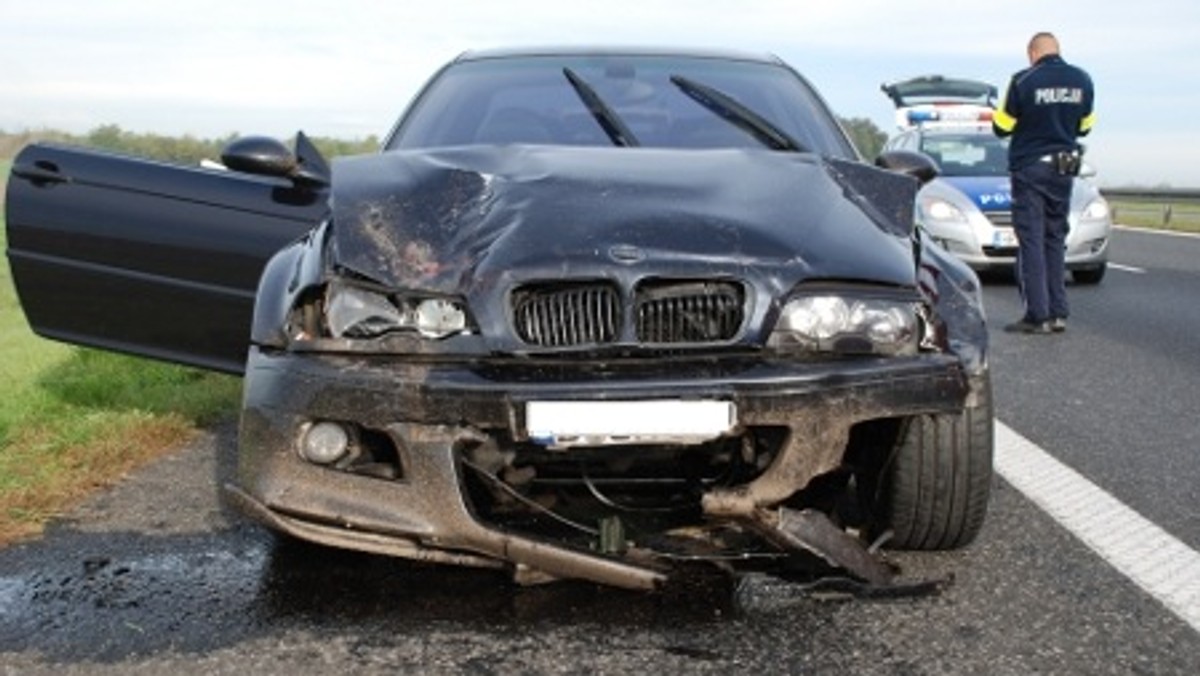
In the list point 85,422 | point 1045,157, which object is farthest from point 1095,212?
point 85,422

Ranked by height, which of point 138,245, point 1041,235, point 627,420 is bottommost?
point 1041,235

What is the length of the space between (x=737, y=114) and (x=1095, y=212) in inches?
346

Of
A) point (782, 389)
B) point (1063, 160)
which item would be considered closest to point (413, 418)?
point (782, 389)

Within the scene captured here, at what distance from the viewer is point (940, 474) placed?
10.8 feet

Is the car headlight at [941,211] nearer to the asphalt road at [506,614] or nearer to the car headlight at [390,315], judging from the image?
the asphalt road at [506,614]

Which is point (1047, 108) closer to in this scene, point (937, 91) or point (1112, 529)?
point (1112, 529)

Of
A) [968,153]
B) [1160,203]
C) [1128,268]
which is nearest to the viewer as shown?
[968,153]

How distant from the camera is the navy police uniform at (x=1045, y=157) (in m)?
9.29

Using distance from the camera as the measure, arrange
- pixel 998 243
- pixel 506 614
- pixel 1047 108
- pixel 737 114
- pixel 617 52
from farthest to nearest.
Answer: pixel 998 243
pixel 1047 108
pixel 617 52
pixel 737 114
pixel 506 614

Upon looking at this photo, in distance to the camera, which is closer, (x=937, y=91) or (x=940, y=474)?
(x=940, y=474)

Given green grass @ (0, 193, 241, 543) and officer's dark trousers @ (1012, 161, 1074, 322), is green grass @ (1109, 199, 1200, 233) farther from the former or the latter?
green grass @ (0, 193, 241, 543)

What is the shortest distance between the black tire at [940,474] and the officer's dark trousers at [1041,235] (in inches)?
241

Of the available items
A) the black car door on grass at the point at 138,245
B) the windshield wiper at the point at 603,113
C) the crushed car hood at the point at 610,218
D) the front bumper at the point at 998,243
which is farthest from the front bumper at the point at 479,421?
the front bumper at the point at 998,243

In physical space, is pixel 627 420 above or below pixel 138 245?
above
